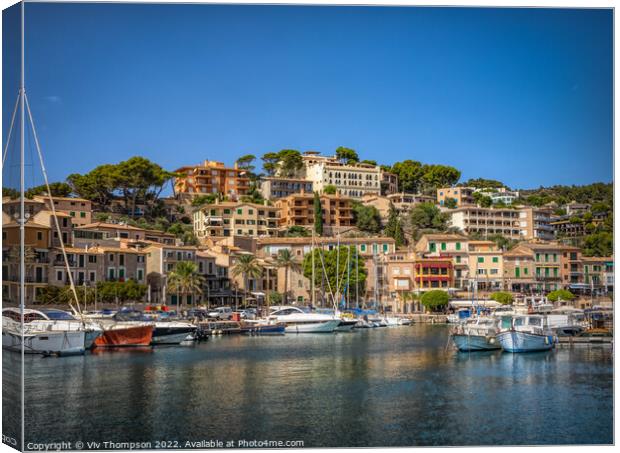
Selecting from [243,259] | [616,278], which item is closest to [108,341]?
[243,259]

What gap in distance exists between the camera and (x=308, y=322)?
30.3 metres

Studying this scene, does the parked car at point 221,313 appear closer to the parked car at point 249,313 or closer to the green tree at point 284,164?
the parked car at point 249,313

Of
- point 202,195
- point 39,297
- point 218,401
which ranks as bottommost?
point 218,401

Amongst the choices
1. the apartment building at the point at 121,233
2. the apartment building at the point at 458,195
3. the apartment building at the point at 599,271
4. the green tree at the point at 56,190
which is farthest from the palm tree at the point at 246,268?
the apartment building at the point at 458,195

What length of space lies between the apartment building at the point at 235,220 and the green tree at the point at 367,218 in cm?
485

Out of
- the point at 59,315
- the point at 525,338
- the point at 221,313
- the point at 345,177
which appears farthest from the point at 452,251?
the point at 59,315

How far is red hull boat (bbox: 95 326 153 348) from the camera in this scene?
74.1 feet

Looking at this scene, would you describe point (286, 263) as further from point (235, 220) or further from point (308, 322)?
point (308, 322)

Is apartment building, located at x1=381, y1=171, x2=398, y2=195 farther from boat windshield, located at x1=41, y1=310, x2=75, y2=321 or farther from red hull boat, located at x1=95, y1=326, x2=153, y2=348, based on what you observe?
boat windshield, located at x1=41, y1=310, x2=75, y2=321

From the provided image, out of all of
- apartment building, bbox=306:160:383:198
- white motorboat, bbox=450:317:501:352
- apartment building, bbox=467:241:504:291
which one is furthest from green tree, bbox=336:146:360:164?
white motorboat, bbox=450:317:501:352

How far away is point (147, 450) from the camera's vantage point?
9367 millimetres

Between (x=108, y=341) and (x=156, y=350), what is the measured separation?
140cm

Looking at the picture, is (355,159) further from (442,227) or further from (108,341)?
(108,341)

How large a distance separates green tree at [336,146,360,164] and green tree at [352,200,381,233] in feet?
17.8
